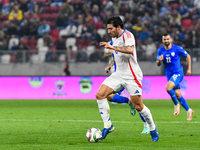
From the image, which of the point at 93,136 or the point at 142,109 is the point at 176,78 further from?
the point at 93,136

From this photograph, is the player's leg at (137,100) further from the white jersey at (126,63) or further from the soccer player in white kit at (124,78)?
the white jersey at (126,63)

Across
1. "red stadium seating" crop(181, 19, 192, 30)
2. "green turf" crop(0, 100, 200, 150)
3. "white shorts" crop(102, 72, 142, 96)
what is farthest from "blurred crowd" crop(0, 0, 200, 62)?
"white shorts" crop(102, 72, 142, 96)

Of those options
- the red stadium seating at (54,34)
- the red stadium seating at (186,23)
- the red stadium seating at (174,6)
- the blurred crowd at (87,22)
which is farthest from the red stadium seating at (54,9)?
the red stadium seating at (186,23)

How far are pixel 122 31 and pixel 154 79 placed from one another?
10024 mm

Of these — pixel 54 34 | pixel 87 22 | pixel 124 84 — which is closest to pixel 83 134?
pixel 124 84

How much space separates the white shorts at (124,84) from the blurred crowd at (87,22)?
1145 cm

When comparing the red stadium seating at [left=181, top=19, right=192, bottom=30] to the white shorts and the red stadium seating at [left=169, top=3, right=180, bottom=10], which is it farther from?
the white shorts

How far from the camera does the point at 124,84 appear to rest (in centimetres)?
605

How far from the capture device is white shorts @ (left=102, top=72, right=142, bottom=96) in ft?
19.5

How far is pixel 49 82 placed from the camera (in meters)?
16.1

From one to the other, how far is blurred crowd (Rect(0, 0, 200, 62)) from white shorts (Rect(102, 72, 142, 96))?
451 inches

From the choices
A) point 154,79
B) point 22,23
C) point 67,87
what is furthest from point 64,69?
point 22,23

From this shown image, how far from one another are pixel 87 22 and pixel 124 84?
14.4m

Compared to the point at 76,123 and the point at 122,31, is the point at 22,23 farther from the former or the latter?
the point at 122,31
